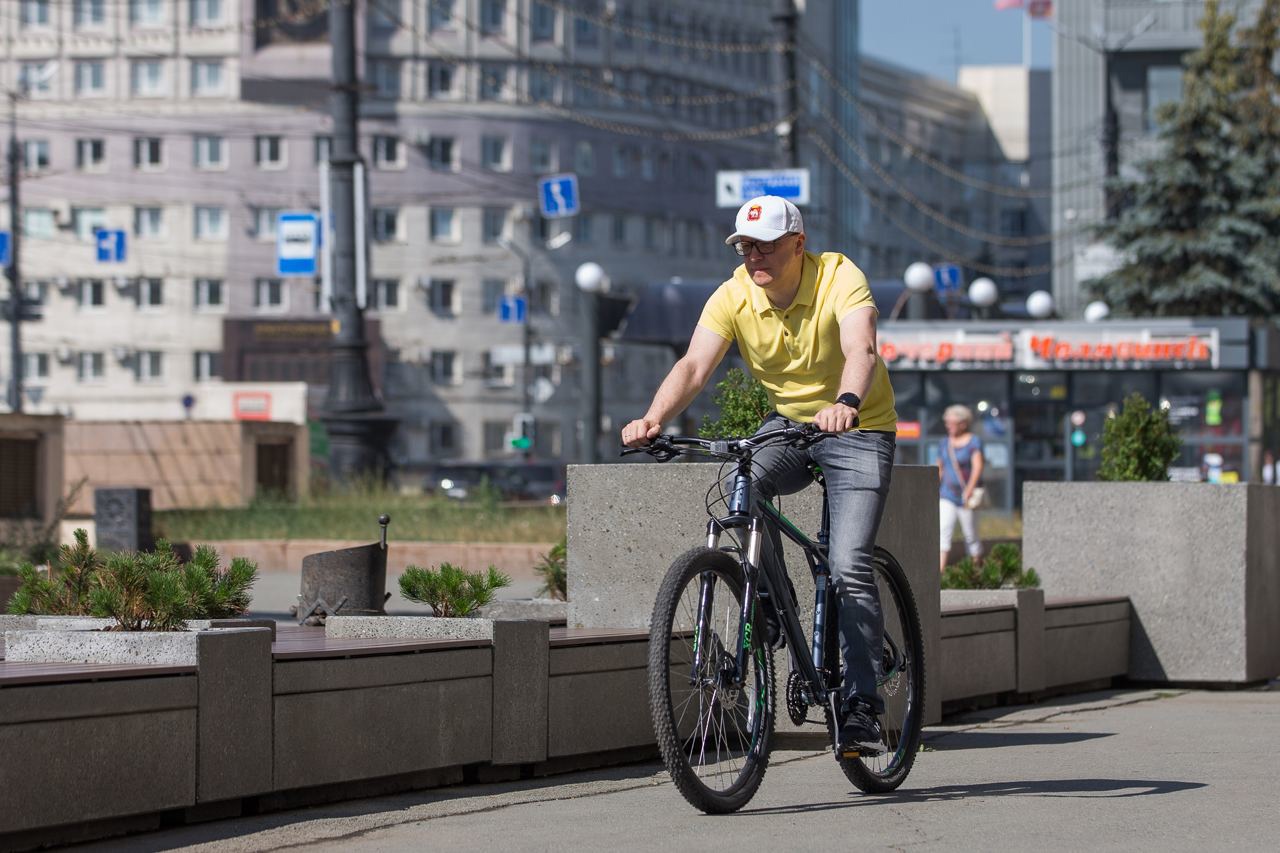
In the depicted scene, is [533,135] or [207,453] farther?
[533,135]

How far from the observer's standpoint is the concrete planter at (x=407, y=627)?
766 cm

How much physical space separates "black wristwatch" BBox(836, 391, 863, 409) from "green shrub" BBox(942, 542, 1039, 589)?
213 inches

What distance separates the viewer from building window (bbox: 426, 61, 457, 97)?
290 feet

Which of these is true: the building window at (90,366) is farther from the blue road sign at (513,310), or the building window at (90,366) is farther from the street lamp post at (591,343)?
the street lamp post at (591,343)

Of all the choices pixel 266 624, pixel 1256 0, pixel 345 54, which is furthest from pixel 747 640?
pixel 1256 0

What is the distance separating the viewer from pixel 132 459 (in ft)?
107

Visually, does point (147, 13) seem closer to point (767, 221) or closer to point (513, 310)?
point (513, 310)

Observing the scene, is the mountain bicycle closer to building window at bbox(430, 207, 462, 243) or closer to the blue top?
the blue top

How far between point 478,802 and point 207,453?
2568 centimetres

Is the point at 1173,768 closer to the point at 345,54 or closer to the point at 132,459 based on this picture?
the point at 345,54

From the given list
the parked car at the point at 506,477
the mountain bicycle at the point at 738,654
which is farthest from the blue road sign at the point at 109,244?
the mountain bicycle at the point at 738,654

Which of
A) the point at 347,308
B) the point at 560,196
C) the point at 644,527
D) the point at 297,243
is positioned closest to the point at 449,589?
the point at 644,527

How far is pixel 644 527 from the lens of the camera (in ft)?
28.2

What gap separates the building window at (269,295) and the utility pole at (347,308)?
5644 cm
